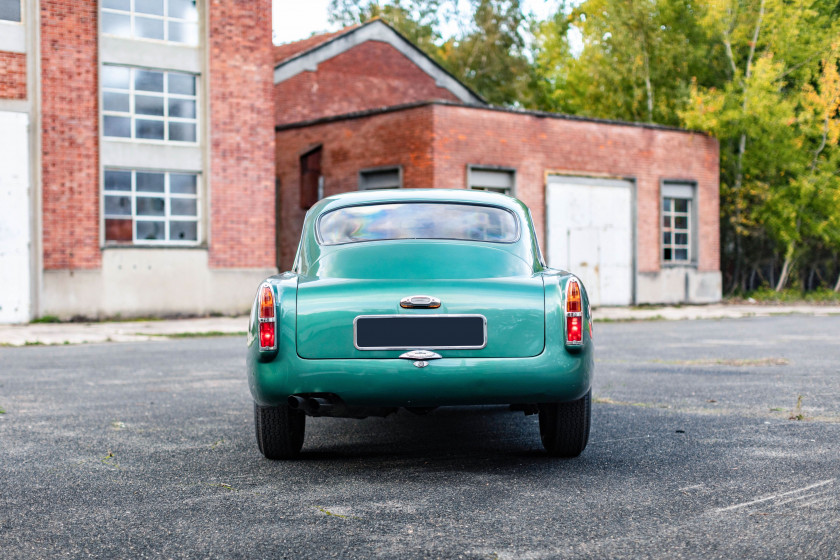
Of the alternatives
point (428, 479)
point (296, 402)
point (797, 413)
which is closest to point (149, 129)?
point (797, 413)

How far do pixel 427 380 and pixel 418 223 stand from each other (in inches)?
48.4

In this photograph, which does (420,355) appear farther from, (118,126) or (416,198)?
(118,126)

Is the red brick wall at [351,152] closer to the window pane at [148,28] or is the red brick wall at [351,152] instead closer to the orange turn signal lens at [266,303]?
the window pane at [148,28]

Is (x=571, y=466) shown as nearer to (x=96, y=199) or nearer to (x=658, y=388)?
(x=658, y=388)

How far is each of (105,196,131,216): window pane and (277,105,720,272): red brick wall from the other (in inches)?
216

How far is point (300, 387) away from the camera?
4.89 metres

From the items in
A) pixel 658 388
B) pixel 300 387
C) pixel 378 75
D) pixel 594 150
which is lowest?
pixel 658 388

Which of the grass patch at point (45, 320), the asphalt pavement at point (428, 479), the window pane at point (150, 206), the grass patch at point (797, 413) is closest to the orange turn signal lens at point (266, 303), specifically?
the asphalt pavement at point (428, 479)

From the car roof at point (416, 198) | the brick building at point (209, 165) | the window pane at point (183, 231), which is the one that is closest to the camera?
the car roof at point (416, 198)

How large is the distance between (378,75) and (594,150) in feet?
27.5

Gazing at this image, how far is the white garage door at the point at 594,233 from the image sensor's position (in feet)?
80.1

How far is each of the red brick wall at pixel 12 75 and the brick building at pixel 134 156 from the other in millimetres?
21

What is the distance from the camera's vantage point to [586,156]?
24844 mm

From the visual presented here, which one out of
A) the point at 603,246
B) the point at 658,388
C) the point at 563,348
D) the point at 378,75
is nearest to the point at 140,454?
the point at 563,348
